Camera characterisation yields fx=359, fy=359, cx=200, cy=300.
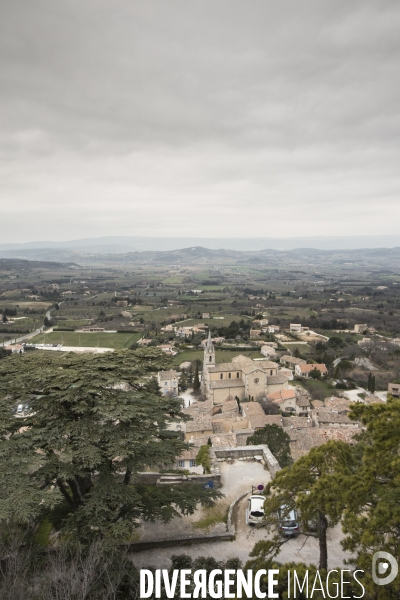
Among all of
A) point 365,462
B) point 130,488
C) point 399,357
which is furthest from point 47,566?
point 399,357

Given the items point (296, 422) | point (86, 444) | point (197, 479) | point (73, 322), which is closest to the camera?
point (86, 444)

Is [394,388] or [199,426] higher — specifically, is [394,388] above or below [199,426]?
below

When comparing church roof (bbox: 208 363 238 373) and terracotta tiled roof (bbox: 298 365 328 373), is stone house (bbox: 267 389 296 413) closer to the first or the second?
church roof (bbox: 208 363 238 373)

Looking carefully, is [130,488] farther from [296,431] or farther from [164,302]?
[164,302]

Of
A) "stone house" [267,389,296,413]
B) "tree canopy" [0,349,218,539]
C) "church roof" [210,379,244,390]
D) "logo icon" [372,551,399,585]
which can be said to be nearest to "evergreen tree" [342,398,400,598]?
"logo icon" [372,551,399,585]

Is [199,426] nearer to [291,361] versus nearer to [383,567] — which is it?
[383,567]

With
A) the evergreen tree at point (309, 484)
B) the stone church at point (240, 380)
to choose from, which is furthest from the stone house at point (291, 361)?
the evergreen tree at point (309, 484)

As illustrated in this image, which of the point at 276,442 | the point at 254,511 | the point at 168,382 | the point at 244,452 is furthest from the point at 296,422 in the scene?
the point at 254,511

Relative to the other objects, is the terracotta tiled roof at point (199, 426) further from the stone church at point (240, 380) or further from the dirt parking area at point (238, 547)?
the dirt parking area at point (238, 547)
